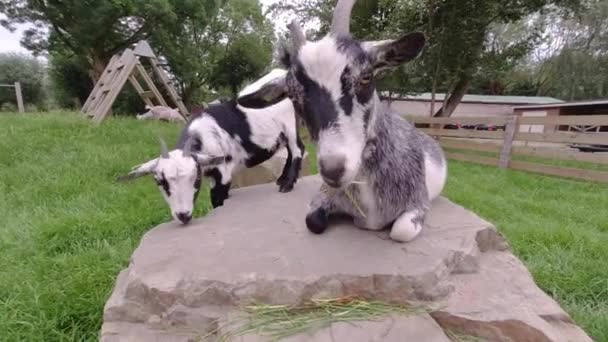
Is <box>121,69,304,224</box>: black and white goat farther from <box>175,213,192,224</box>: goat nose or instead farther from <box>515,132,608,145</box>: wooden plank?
<box>515,132,608,145</box>: wooden plank

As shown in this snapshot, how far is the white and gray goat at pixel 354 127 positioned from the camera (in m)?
1.29

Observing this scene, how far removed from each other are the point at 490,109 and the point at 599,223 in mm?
24044

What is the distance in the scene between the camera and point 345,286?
61.5 inches

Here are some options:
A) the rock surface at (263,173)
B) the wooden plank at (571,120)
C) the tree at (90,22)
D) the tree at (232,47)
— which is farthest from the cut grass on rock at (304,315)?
the tree at (232,47)

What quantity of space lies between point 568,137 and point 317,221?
5736 millimetres

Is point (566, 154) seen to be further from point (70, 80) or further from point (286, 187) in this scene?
point (70, 80)

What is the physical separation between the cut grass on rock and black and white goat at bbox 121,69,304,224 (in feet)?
3.43

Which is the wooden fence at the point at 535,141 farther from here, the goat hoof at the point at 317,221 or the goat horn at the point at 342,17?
the goat horn at the point at 342,17

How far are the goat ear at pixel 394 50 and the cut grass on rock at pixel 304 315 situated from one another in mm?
918

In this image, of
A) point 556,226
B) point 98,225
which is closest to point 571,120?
point 556,226

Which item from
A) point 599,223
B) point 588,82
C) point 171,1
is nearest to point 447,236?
point 599,223

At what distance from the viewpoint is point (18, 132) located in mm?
5777

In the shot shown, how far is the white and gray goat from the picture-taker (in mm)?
1290

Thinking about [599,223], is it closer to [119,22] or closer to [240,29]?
[119,22]
